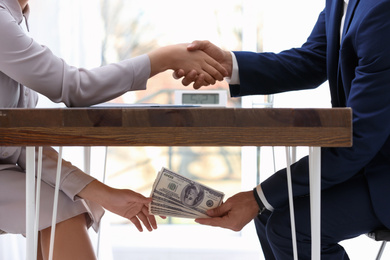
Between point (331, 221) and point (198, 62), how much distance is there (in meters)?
0.71

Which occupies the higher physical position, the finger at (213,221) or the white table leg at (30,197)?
the white table leg at (30,197)

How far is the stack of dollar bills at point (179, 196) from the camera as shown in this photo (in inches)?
52.7

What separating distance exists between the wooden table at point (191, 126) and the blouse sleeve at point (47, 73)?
0.36 m

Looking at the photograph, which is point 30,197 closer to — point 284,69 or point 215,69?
point 215,69

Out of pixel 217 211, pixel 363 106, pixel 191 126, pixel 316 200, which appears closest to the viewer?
pixel 191 126

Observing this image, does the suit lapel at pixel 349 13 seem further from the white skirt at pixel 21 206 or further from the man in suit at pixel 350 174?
the white skirt at pixel 21 206

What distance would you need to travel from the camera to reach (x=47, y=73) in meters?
1.36

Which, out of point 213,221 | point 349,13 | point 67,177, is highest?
point 349,13

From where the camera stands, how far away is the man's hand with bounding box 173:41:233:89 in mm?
1741

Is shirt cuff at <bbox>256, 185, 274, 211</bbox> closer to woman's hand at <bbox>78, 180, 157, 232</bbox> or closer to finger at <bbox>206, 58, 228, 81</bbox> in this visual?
woman's hand at <bbox>78, 180, 157, 232</bbox>

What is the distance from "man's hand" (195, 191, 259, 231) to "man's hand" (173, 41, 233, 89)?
539mm

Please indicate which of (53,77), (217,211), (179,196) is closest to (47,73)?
(53,77)

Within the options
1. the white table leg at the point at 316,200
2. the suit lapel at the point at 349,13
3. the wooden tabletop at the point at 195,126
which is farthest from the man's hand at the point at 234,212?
the suit lapel at the point at 349,13

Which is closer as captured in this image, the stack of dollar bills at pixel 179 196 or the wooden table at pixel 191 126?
the wooden table at pixel 191 126
